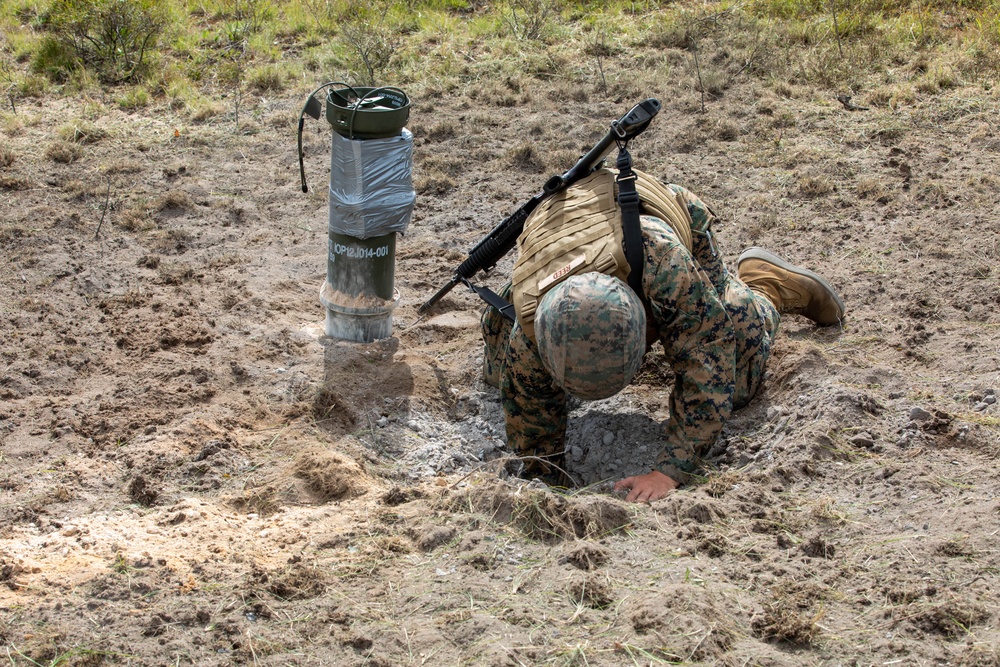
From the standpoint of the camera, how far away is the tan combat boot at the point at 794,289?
4.46 meters

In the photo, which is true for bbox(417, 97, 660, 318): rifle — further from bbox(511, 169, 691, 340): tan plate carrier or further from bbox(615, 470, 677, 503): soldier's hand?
bbox(615, 470, 677, 503): soldier's hand

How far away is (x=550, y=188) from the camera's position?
3713 mm

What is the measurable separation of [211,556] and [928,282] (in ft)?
11.8

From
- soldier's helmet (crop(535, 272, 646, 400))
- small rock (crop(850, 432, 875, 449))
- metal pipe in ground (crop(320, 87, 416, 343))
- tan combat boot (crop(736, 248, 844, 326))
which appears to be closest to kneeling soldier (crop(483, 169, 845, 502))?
soldier's helmet (crop(535, 272, 646, 400))

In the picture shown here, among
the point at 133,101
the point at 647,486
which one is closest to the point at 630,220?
the point at 647,486

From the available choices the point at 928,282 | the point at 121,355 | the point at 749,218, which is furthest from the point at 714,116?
the point at 121,355

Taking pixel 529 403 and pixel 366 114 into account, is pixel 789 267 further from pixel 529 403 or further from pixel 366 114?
pixel 366 114

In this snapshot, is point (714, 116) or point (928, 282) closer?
point (928, 282)

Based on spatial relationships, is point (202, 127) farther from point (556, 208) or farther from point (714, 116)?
point (556, 208)

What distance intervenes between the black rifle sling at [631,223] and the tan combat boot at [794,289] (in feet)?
4.65

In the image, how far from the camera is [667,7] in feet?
29.1

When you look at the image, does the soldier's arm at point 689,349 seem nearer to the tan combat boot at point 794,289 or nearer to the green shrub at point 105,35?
the tan combat boot at point 794,289

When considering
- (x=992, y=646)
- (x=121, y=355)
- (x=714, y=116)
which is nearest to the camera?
(x=992, y=646)

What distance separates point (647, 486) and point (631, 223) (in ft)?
2.97
